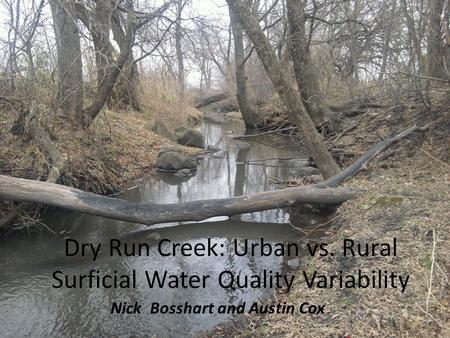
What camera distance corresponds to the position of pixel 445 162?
6547mm

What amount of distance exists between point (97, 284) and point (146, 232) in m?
1.66

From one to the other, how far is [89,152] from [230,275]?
4.92 m

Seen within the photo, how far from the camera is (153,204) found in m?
6.22

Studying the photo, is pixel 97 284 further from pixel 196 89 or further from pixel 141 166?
pixel 196 89

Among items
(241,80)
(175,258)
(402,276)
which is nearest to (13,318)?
(175,258)

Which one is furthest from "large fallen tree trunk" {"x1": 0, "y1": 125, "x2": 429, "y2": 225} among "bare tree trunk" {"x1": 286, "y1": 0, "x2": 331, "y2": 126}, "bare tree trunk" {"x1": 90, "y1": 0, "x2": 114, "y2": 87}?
"bare tree trunk" {"x1": 286, "y1": 0, "x2": 331, "y2": 126}

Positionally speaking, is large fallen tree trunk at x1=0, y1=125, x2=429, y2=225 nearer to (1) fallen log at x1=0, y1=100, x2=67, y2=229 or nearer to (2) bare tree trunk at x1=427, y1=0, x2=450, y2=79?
(1) fallen log at x1=0, y1=100, x2=67, y2=229

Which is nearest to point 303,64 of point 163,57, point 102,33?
point 163,57

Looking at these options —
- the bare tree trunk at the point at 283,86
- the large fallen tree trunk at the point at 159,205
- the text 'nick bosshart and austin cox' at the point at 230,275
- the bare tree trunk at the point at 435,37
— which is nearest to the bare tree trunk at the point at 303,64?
the bare tree trunk at the point at 283,86

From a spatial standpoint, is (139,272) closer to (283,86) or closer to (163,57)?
(283,86)

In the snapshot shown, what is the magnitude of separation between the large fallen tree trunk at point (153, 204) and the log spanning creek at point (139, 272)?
358 mm

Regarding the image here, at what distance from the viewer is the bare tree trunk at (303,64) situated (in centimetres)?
1104

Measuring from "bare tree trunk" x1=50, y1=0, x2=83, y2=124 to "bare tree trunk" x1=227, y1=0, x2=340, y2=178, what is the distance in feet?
12.7

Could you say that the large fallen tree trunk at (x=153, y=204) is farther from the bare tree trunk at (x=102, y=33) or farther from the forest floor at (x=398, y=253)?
the bare tree trunk at (x=102, y=33)
